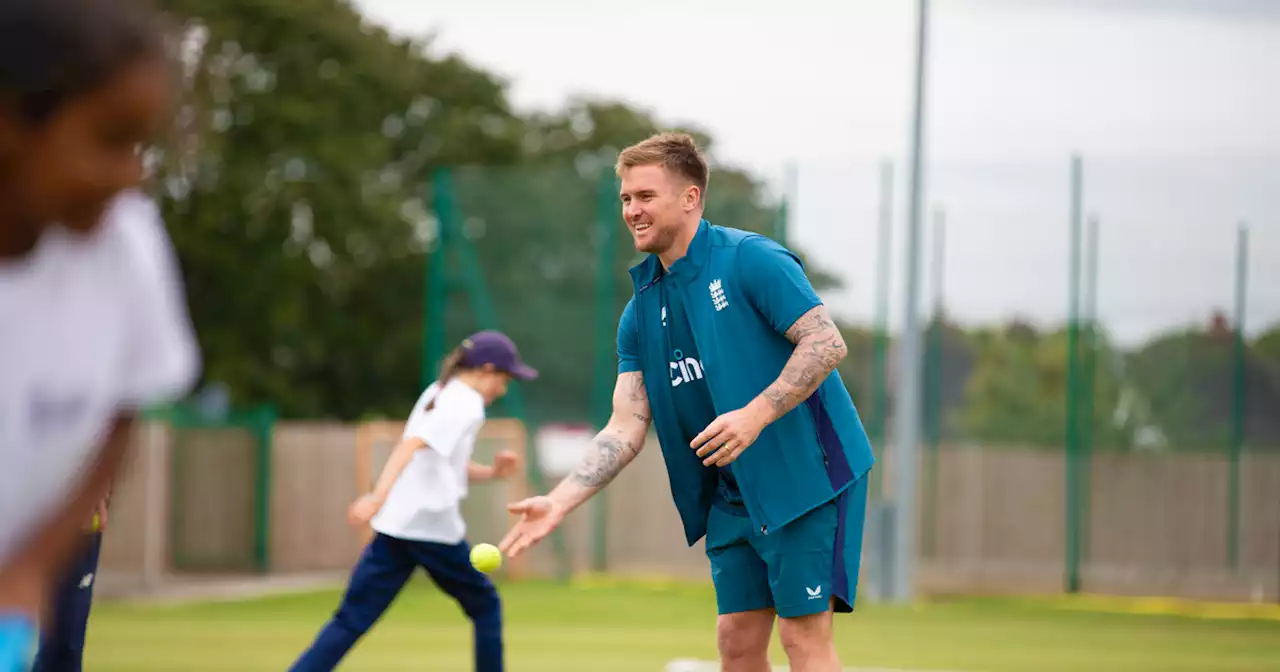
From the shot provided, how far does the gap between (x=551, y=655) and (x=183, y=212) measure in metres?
22.3

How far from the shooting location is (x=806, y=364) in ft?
18.1

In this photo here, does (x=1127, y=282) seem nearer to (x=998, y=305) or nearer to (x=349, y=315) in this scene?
(x=998, y=305)

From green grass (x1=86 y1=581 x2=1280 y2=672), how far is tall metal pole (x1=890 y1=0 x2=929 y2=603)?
0.65m

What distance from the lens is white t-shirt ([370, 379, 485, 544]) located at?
816 cm

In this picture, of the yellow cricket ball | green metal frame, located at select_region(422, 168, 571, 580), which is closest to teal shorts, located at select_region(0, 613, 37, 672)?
the yellow cricket ball

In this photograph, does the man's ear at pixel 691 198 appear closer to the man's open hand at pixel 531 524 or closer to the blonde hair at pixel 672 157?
the blonde hair at pixel 672 157

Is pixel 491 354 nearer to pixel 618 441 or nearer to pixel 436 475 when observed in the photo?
pixel 436 475

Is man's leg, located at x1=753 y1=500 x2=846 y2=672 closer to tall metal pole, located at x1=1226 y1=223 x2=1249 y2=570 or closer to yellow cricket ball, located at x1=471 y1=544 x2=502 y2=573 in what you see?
yellow cricket ball, located at x1=471 y1=544 x2=502 y2=573

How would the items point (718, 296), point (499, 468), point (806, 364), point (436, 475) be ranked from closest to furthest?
1. point (806, 364)
2. point (718, 296)
3. point (436, 475)
4. point (499, 468)

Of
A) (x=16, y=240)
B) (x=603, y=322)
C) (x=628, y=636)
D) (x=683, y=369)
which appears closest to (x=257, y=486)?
(x=603, y=322)

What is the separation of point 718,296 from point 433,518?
2.85m

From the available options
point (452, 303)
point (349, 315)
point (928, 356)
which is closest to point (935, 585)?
point (928, 356)

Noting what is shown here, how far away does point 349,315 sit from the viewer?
113 ft

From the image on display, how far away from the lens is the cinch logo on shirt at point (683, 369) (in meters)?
5.99
